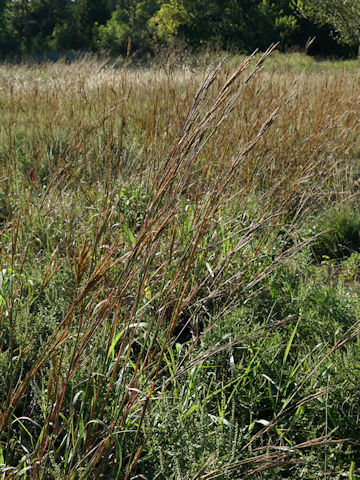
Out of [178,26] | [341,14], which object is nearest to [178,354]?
[341,14]

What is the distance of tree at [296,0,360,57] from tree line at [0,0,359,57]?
6cm

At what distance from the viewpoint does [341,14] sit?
16.2 meters

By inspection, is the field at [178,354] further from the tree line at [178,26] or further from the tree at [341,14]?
the tree line at [178,26]

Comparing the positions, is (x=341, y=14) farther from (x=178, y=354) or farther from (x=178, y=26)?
(x=178, y=354)

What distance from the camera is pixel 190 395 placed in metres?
1.47

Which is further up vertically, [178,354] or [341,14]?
[341,14]

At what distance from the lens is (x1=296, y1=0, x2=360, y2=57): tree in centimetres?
1538

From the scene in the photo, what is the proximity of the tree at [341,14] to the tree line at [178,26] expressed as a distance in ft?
0.18

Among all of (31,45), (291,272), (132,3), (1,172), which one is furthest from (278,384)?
(132,3)

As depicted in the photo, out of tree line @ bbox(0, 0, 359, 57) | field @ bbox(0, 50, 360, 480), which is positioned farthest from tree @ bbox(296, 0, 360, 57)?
field @ bbox(0, 50, 360, 480)

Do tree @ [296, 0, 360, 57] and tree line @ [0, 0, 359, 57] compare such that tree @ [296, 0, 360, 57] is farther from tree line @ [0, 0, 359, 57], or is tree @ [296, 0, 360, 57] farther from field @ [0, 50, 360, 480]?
field @ [0, 50, 360, 480]

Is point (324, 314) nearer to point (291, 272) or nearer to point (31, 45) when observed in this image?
point (291, 272)

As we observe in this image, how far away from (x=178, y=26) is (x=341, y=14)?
34.2 feet

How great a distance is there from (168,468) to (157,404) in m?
0.19
